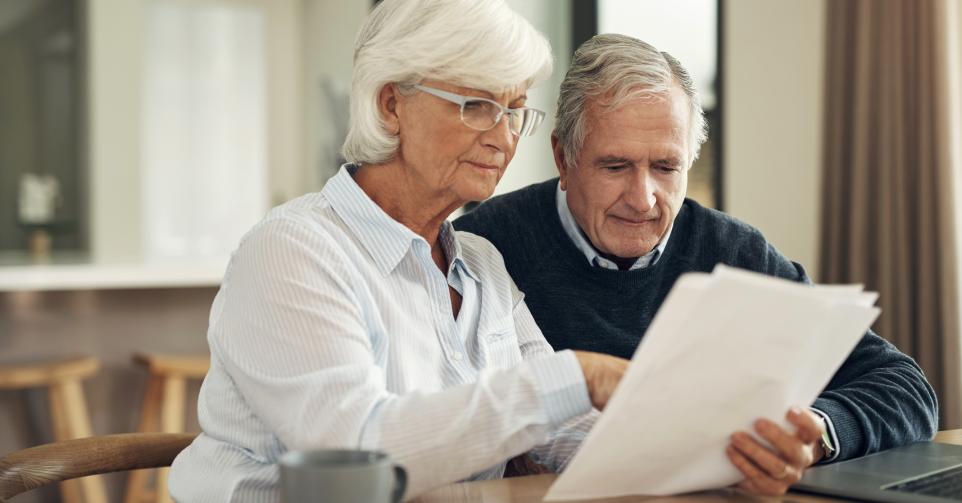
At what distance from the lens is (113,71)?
612cm

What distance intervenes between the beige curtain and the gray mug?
272 centimetres

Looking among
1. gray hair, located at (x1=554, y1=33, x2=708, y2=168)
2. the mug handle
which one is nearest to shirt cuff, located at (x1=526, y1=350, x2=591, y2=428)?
the mug handle

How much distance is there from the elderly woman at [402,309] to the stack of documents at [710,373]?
0.08m

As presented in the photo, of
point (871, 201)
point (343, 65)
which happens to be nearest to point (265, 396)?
point (871, 201)

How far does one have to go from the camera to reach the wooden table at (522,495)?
1.10m

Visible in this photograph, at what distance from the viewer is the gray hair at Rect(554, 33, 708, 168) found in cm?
164

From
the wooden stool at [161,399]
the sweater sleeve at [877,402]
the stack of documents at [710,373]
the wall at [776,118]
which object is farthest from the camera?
the wall at [776,118]

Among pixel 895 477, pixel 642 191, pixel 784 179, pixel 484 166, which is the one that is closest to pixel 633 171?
pixel 642 191

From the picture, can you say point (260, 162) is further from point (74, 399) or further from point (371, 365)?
point (371, 365)

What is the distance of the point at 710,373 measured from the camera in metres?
0.96

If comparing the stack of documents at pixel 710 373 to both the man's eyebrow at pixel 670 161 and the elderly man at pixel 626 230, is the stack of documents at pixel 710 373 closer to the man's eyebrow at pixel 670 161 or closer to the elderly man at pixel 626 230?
the elderly man at pixel 626 230

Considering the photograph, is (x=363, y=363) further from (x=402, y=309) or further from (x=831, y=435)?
(x=831, y=435)

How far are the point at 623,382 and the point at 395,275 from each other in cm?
44

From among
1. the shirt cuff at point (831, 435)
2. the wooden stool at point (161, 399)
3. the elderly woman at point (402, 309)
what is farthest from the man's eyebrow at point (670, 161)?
the wooden stool at point (161, 399)
